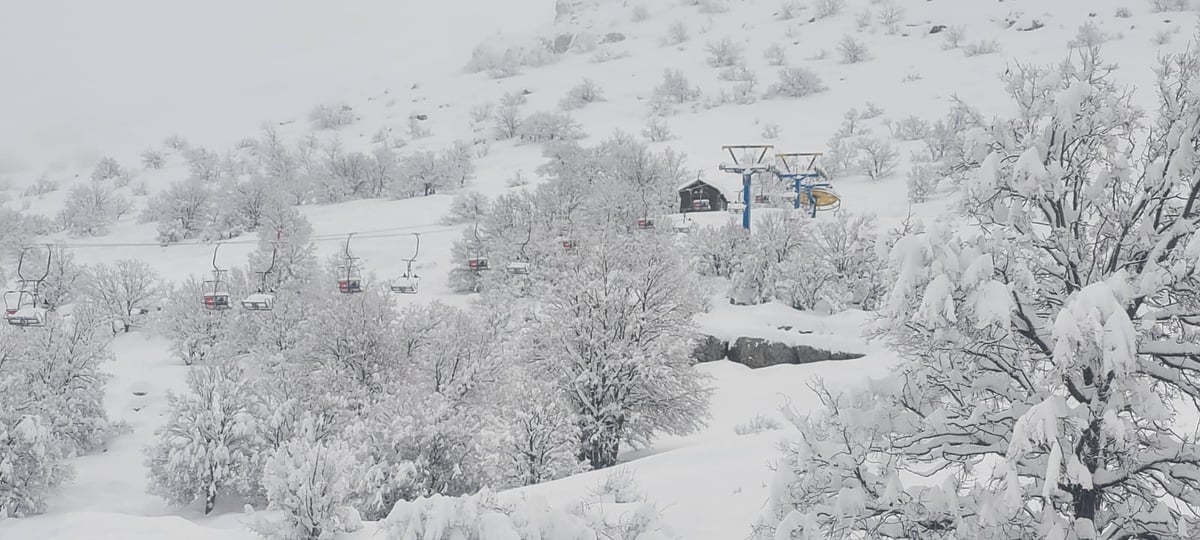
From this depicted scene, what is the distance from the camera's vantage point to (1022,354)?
23.7ft

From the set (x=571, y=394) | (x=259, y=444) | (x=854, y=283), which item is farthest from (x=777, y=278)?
(x=259, y=444)

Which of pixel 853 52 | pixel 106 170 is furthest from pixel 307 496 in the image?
pixel 853 52

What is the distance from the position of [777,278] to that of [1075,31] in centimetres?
3906

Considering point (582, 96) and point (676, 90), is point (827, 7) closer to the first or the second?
point (676, 90)

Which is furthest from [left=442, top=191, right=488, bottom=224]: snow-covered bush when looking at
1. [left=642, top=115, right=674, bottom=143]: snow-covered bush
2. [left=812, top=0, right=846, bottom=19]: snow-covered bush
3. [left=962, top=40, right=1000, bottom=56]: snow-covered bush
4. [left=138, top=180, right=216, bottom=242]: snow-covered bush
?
[left=812, top=0, right=846, bottom=19]: snow-covered bush

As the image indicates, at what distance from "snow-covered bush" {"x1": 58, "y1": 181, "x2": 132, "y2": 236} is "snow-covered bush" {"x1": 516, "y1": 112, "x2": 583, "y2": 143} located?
963 inches

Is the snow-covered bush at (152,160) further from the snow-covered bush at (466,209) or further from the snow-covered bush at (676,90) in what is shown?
the snow-covered bush at (676,90)

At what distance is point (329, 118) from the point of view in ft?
228

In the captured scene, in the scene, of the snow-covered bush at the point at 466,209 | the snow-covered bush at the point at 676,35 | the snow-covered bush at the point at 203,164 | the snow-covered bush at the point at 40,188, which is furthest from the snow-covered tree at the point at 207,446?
the snow-covered bush at the point at 676,35

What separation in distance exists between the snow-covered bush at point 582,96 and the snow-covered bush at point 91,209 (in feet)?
95.7

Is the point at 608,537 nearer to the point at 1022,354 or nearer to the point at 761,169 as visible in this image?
the point at 1022,354

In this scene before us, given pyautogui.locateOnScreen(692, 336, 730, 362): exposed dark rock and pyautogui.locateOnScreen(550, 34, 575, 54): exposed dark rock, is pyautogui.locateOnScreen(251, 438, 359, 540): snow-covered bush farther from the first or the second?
pyautogui.locateOnScreen(550, 34, 575, 54): exposed dark rock

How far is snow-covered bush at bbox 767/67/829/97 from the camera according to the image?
58469 mm

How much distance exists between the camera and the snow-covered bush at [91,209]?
4462 centimetres
